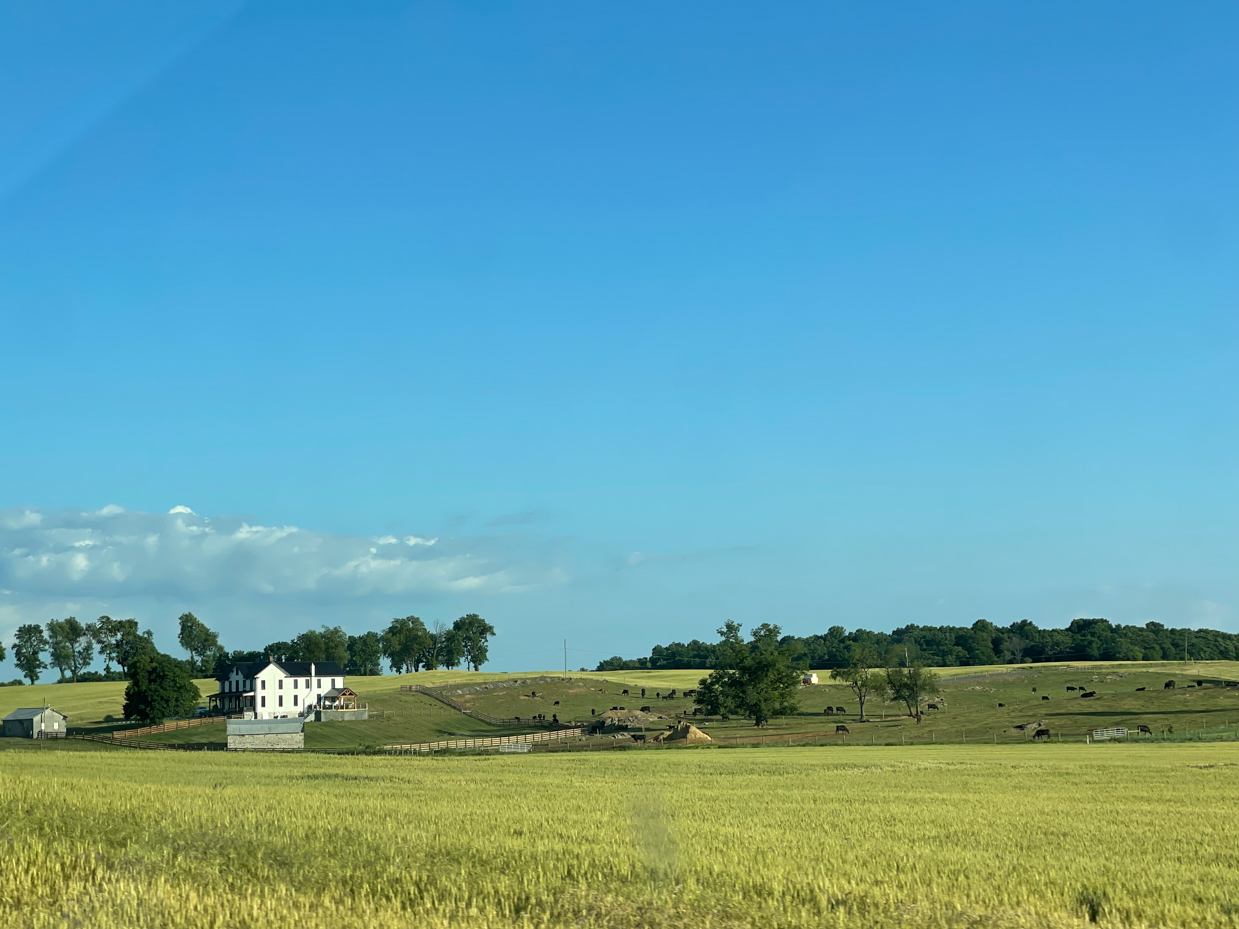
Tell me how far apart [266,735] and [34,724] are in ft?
118

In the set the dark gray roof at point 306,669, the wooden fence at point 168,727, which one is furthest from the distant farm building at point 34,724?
the dark gray roof at point 306,669

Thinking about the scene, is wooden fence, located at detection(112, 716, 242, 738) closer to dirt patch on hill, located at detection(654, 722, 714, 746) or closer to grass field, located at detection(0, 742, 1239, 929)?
dirt patch on hill, located at detection(654, 722, 714, 746)

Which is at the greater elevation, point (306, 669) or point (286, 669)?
point (286, 669)

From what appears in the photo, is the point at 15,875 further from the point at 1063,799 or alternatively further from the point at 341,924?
the point at 1063,799

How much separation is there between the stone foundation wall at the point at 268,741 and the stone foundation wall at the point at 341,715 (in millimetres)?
27968

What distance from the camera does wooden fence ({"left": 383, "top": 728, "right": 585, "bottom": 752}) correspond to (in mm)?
94925

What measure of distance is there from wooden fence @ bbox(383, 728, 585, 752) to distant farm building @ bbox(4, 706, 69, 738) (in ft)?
141

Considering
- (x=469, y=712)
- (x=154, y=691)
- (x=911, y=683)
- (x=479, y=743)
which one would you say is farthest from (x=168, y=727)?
(x=911, y=683)

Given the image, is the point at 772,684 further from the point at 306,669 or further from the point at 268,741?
the point at 306,669

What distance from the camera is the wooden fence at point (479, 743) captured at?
94925mm

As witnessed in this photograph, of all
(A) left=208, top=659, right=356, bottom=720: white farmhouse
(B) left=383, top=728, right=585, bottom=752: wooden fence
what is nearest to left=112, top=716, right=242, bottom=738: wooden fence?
(A) left=208, top=659, right=356, bottom=720: white farmhouse

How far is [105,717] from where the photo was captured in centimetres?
14812

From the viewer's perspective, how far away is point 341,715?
135 m

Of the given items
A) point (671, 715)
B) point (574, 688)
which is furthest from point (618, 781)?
point (574, 688)
